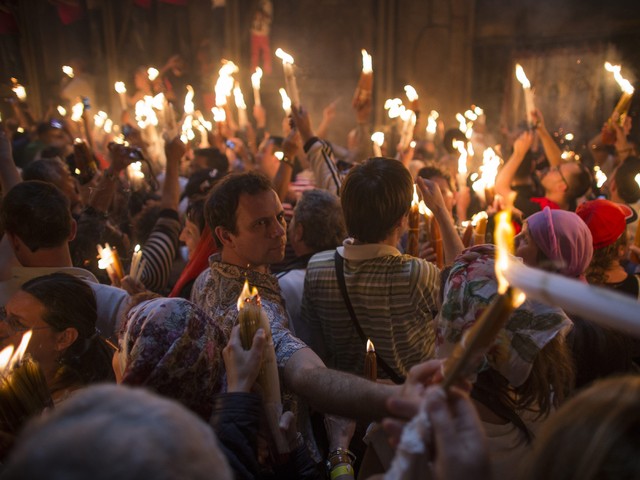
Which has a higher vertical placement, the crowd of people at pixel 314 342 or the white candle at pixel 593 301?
the white candle at pixel 593 301

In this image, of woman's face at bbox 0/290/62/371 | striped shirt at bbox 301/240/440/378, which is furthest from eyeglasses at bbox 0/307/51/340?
striped shirt at bbox 301/240/440/378

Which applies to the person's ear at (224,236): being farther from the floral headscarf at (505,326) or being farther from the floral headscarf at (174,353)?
the floral headscarf at (505,326)

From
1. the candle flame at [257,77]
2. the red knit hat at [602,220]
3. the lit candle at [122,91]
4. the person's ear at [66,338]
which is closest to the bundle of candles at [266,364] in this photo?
the person's ear at [66,338]

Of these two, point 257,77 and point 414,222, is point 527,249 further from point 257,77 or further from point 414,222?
point 257,77

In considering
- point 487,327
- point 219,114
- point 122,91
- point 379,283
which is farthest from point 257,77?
point 487,327

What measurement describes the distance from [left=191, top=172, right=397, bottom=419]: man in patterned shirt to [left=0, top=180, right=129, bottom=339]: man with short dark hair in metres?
0.55

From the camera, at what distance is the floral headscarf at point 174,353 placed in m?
1.54

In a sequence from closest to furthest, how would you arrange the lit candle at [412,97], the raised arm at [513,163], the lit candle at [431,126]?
the raised arm at [513,163] < the lit candle at [412,97] < the lit candle at [431,126]

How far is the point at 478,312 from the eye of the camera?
5.20 feet

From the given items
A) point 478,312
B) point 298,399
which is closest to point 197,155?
point 298,399

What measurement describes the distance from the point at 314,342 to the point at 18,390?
48.8 inches

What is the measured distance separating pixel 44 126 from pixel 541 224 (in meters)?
6.26

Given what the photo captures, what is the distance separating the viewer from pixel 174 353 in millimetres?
1568

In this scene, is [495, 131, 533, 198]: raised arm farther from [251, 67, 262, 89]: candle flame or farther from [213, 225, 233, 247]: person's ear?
[213, 225, 233, 247]: person's ear
